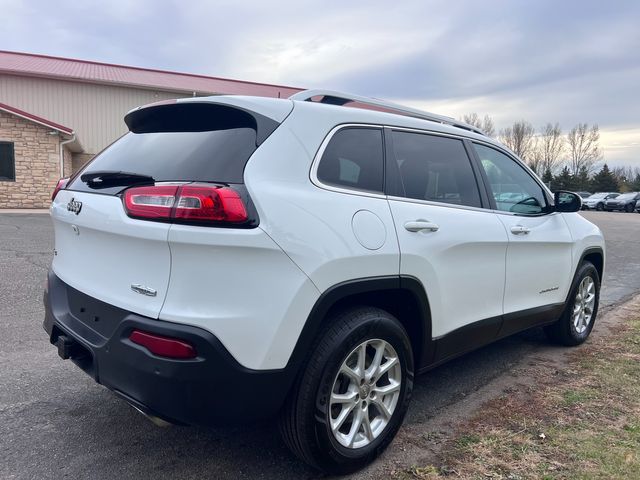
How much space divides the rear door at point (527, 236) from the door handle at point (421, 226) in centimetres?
96

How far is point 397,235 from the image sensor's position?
9.18ft

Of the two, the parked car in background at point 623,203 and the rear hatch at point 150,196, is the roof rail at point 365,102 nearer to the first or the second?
the rear hatch at point 150,196

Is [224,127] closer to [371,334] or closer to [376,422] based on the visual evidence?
[371,334]

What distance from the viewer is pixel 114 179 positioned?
8.59 feet

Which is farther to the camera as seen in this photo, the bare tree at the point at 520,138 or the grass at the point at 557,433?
the bare tree at the point at 520,138

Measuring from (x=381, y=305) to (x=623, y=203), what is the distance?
45093 mm

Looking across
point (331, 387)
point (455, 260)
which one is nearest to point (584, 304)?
point (455, 260)

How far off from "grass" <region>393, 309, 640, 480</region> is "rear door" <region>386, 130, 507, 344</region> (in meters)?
0.53

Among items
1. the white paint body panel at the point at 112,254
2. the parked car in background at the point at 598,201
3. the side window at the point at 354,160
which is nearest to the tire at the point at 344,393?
the side window at the point at 354,160

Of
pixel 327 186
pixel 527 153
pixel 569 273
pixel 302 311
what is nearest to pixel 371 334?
pixel 302 311

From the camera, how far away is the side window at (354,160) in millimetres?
2682

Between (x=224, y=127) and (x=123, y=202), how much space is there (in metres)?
0.59

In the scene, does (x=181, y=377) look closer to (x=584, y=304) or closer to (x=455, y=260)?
(x=455, y=260)

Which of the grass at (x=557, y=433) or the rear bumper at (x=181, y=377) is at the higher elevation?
the rear bumper at (x=181, y=377)
